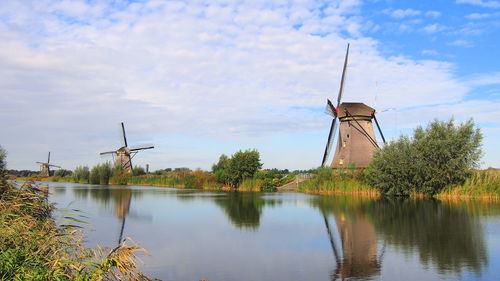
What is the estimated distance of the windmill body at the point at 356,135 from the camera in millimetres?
34125

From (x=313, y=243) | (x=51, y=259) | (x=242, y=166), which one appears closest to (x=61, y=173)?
(x=242, y=166)

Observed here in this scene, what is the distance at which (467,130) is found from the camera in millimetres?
23578

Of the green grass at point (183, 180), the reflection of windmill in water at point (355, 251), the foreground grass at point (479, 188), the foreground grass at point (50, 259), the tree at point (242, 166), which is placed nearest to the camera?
the foreground grass at point (50, 259)

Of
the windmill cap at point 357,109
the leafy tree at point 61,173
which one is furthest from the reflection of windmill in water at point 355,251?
the leafy tree at point 61,173

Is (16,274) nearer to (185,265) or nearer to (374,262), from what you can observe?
(185,265)

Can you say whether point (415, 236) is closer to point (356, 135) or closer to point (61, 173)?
point (356, 135)

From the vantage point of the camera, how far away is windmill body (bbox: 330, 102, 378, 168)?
34125 millimetres

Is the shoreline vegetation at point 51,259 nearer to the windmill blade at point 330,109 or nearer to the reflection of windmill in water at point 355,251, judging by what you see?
the reflection of windmill in water at point 355,251

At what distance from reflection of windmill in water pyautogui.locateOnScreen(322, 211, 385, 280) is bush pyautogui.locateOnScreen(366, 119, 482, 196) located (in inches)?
458

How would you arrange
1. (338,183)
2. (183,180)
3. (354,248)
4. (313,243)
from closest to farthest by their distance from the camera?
1. (354,248)
2. (313,243)
3. (338,183)
4. (183,180)

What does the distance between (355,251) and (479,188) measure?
16.7m

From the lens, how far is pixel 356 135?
3428 cm

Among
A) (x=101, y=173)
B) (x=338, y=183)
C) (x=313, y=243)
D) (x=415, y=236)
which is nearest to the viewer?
(x=313, y=243)

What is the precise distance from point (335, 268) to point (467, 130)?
1957cm
